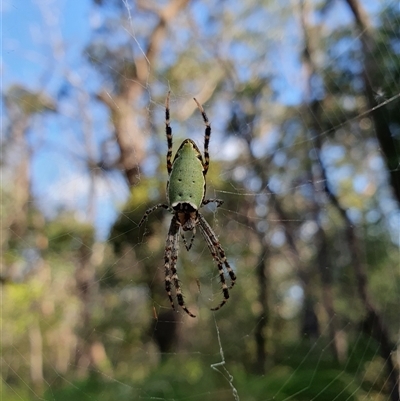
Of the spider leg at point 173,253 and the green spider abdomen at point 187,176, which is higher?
the green spider abdomen at point 187,176

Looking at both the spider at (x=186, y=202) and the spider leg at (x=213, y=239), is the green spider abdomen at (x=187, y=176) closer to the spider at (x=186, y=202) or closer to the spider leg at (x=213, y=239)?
the spider at (x=186, y=202)

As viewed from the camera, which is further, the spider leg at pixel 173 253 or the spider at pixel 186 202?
the spider leg at pixel 173 253

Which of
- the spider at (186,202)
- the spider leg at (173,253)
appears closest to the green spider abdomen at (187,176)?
the spider at (186,202)

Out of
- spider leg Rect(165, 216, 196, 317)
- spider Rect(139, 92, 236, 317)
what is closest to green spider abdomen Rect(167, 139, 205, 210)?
spider Rect(139, 92, 236, 317)

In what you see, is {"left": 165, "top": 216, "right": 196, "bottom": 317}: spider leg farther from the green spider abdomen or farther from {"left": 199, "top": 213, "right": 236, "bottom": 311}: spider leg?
the green spider abdomen

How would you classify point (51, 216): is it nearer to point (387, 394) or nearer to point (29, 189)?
point (29, 189)

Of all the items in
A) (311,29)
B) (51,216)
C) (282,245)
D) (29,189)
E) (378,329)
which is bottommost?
(378,329)

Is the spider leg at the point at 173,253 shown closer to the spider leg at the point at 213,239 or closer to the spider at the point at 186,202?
the spider at the point at 186,202

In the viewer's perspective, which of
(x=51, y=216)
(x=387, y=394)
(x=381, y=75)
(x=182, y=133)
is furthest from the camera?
(x=51, y=216)

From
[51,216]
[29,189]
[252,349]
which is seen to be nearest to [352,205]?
[252,349]
